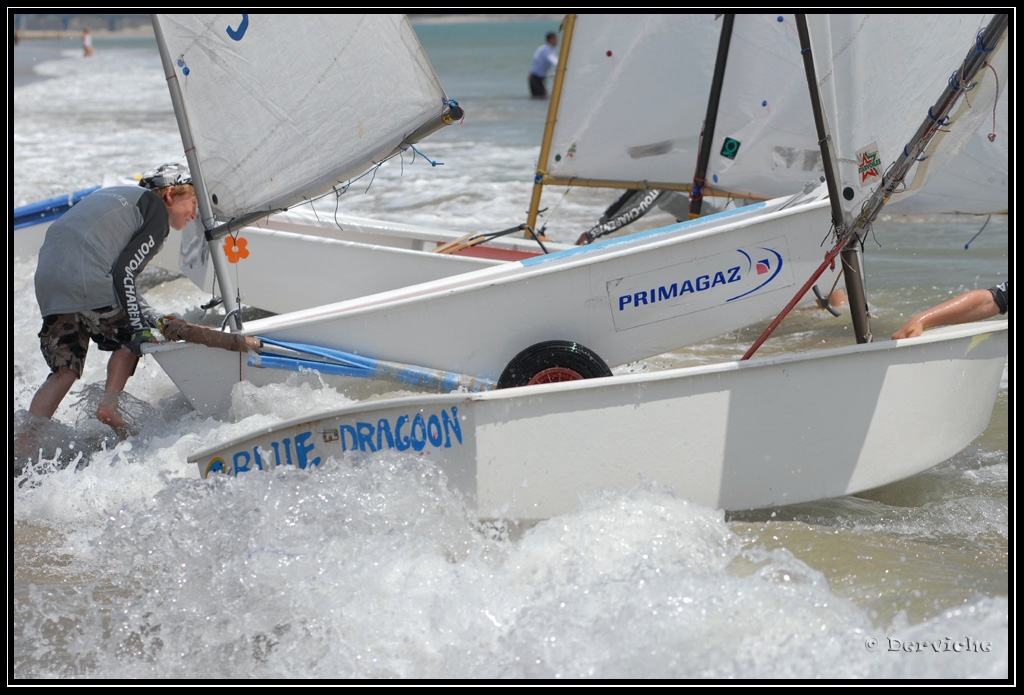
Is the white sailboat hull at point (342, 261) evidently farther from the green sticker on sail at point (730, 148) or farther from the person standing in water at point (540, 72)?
the person standing in water at point (540, 72)

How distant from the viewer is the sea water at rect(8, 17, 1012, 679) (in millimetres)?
2246

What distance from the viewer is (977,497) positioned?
313 cm

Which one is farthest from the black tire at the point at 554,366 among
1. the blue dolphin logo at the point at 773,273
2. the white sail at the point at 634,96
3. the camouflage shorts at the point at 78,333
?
the white sail at the point at 634,96

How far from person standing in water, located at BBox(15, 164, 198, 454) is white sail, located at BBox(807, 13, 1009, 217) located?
249cm

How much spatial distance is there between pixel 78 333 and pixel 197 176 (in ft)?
2.41

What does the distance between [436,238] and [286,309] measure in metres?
0.92

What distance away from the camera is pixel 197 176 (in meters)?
3.48

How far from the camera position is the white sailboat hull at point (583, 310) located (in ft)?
12.0

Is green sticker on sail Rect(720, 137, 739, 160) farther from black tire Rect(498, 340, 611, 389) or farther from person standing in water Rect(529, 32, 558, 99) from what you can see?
person standing in water Rect(529, 32, 558, 99)

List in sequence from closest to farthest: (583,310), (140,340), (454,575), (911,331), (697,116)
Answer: (454,575) → (911,331) → (140,340) → (583,310) → (697,116)

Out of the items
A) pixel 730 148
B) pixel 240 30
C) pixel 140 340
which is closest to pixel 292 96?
pixel 240 30

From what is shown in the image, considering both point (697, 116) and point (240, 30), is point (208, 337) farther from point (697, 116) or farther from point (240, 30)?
point (697, 116)

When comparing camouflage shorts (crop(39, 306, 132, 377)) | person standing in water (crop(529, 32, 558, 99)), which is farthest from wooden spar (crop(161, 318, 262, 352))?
person standing in water (crop(529, 32, 558, 99))

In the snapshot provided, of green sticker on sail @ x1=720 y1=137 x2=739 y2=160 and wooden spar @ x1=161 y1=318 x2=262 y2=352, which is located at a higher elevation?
green sticker on sail @ x1=720 y1=137 x2=739 y2=160
